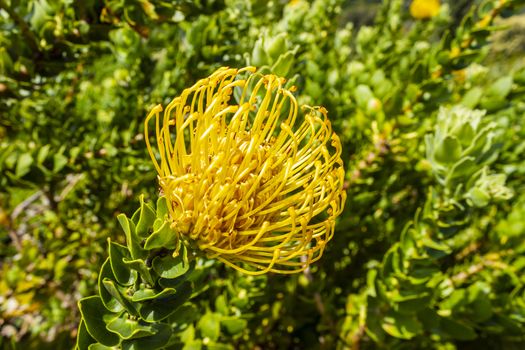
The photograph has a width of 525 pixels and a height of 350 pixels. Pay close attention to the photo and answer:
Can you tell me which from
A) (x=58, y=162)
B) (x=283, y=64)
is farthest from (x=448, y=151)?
(x=58, y=162)

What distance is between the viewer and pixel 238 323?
1117 millimetres

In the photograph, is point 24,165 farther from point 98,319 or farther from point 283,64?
point 283,64

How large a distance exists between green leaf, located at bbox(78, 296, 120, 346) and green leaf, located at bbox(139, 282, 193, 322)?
8cm

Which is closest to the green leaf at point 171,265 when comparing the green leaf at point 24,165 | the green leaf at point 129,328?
the green leaf at point 129,328

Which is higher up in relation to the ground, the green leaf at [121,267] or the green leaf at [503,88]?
the green leaf at [503,88]

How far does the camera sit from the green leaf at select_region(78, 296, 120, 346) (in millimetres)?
767

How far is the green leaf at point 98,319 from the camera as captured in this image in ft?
2.52

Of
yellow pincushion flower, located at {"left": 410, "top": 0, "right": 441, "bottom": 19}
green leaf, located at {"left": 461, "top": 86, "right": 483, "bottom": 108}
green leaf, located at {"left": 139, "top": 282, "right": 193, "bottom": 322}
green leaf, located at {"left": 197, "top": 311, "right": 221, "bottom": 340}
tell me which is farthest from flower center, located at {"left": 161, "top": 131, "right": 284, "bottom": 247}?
yellow pincushion flower, located at {"left": 410, "top": 0, "right": 441, "bottom": 19}

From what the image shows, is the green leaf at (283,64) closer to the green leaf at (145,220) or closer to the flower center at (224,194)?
the flower center at (224,194)

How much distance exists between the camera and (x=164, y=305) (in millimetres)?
768

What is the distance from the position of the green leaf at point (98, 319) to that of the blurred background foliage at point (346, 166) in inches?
6.4

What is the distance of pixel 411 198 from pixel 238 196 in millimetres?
1513

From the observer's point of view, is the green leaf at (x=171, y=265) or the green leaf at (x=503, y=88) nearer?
the green leaf at (x=171, y=265)

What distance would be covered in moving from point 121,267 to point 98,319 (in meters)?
0.12
